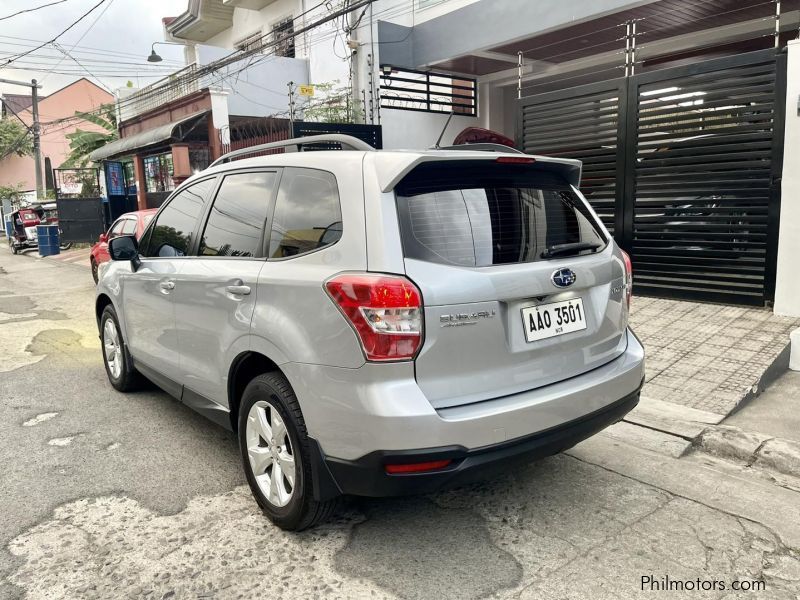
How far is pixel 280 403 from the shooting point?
275 cm

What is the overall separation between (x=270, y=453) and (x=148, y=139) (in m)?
16.6

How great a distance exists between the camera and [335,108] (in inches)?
514

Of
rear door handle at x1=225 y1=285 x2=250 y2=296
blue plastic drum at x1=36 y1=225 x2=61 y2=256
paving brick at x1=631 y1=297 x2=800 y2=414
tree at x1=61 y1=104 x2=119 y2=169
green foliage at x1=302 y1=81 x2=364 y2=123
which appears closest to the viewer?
rear door handle at x1=225 y1=285 x2=250 y2=296

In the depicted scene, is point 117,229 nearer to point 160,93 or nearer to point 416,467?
point 416,467

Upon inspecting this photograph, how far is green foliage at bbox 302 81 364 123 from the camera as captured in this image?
42.4 ft

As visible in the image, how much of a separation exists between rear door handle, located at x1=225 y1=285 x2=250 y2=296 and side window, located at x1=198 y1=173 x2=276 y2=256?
0.18 m

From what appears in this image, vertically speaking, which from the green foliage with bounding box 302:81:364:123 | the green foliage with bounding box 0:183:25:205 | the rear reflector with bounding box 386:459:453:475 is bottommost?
the rear reflector with bounding box 386:459:453:475

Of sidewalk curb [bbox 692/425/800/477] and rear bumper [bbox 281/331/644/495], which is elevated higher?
rear bumper [bbox 281/331/644/495]

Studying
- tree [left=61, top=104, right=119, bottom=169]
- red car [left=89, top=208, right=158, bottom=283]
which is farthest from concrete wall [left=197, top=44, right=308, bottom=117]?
tree [left=61, top=104, right=119, bottom=169]

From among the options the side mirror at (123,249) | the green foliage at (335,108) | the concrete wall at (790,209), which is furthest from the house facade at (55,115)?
the concrete wall at (790,209)

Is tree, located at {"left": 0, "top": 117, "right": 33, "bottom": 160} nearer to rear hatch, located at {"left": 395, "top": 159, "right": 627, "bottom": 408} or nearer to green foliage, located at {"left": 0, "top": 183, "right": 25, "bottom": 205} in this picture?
green foliage, located at {"left": 0, "top": 183, "right": 25, "bottom": 205}

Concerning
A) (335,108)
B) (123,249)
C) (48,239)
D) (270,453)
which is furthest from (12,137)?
(270,453)

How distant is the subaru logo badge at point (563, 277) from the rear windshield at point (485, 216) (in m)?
0.11

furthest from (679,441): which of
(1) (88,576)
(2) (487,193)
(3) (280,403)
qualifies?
(1) (88,576)
